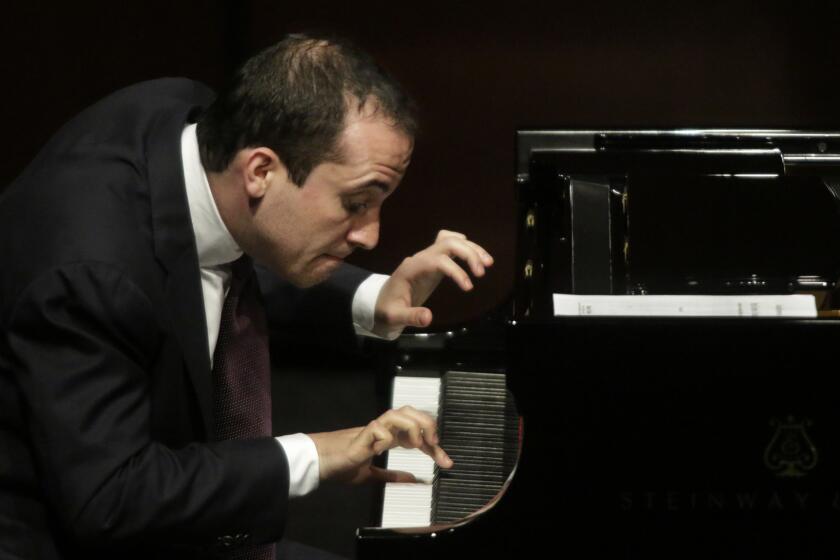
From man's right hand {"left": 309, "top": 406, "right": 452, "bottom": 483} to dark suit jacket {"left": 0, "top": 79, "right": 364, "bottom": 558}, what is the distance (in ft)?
0.21

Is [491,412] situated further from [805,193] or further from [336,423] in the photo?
[336,423]

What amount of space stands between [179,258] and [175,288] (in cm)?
4

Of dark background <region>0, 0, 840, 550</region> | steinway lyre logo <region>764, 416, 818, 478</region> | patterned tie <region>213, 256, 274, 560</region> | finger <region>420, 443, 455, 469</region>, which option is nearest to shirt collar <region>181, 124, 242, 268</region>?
patterned tie <region>213, 256, 274, 560</region>

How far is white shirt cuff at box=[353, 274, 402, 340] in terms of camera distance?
1.86 meters

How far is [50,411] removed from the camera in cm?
135

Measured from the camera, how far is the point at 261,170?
152 cm

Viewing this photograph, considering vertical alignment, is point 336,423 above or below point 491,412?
above

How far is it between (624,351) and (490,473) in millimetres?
402

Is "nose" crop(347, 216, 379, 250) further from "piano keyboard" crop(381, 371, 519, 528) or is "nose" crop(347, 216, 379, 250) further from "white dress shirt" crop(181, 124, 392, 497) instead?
"piano keyboard" crop(381, 371, 519, 528)

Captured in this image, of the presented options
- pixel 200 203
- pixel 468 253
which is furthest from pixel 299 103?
pixel 468 253

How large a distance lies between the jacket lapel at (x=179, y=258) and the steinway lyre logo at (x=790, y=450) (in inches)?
28.5

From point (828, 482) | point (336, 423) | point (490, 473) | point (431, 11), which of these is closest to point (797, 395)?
point (828, 482)

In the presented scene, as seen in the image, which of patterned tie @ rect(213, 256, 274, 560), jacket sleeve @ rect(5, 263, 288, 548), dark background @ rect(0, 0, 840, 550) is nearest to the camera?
jacket sleeve @ rect(5, 263, 288, 548)

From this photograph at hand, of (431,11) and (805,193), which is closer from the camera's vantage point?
(805,193)
